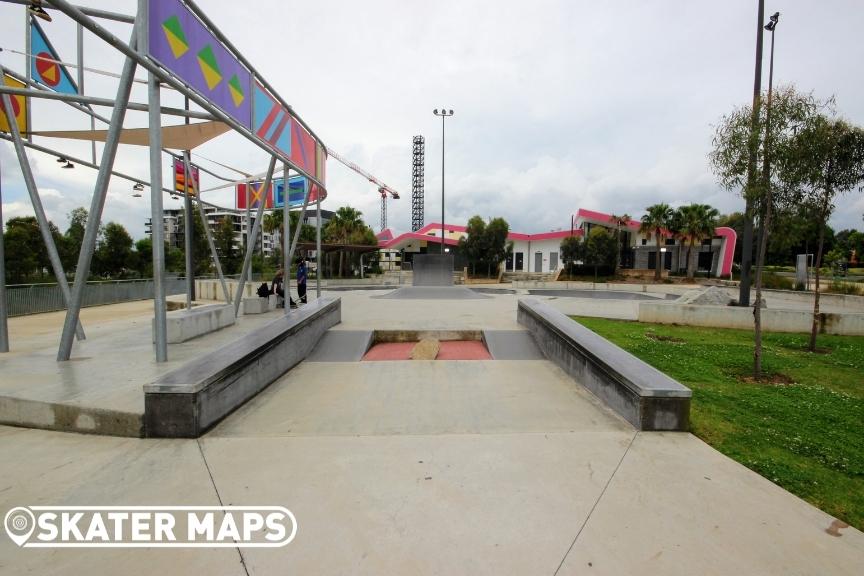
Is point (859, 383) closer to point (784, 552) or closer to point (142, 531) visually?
point (784, 552)

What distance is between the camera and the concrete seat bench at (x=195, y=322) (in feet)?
25.0

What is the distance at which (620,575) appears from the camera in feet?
7.52

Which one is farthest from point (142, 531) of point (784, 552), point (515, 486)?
point (784, 552)

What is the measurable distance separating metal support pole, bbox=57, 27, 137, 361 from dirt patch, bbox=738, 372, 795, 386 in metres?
9.48

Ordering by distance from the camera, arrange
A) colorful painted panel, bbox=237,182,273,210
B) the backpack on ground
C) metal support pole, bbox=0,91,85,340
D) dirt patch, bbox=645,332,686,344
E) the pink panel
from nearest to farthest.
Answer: metal support pole, bbox=0,91,85,340 < dirt patch, bbox=645,332,686,344 < the backpack on ground < colorful painted panel, bbox=237,182,273,210 < the pink panel

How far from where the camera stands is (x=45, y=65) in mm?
7684

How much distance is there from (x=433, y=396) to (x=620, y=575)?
3.38 metres

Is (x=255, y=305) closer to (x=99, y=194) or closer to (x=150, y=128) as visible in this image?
(x=99, y=194)

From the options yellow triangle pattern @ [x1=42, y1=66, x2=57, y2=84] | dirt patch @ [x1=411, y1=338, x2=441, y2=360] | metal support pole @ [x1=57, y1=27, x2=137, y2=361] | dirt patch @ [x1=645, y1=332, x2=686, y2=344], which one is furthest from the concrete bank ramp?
metal support pole @ [x1=57, y1=27, x2=137, y2=361]

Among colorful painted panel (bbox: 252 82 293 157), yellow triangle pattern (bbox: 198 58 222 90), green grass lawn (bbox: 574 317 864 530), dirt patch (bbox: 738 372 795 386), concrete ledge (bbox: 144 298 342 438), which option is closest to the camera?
green grass lawn (bbox: 574 317 864 530)

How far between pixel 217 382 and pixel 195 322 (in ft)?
14.1

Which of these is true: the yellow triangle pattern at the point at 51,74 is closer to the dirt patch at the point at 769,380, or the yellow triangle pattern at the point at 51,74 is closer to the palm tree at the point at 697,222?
the dirt patch at the point at 769,380

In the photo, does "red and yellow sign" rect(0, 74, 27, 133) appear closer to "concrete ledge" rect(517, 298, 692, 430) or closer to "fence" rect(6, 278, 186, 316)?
"fence" rect(6, 278, 186, 316)

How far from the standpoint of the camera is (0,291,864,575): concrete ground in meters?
2.42
